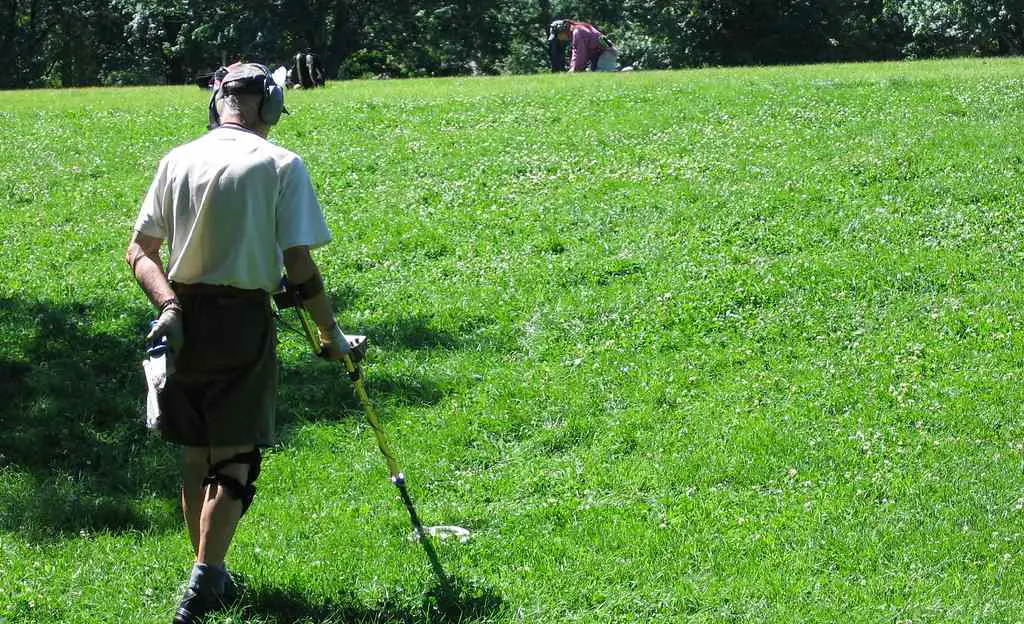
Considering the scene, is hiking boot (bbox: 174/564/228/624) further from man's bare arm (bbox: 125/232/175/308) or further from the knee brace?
man's bare arm (bbox: 125/232/175/308)

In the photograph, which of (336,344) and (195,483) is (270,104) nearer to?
(336,344)

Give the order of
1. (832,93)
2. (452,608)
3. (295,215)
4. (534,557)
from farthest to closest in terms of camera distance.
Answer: (832,93) → (534,557) → (452,608) → (295,215)

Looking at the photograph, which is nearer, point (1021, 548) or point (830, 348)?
point (1021, 548)

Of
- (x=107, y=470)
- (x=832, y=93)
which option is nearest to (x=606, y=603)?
(x=107, y=470)

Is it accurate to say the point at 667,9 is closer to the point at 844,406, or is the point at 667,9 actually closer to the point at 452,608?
the point at 844,406

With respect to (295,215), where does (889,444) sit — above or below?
below

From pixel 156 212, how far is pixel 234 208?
37 centimetres

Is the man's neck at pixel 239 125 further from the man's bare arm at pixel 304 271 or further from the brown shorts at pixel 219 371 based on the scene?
the brown shorts at pixel 219 371

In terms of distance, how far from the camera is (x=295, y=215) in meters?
4.54

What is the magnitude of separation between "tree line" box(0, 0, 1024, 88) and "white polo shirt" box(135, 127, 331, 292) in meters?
32.2

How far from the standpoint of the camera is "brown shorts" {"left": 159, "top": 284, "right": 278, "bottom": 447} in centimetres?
459

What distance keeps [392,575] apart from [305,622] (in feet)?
1.73

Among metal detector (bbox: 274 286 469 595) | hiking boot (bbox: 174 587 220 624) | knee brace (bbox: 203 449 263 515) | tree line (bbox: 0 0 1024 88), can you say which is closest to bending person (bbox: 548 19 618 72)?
tree line (bbox: 0 0 1024 88)

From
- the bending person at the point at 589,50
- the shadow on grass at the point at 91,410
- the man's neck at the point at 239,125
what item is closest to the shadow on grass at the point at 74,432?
the shadow on grass at the point at 91,410
